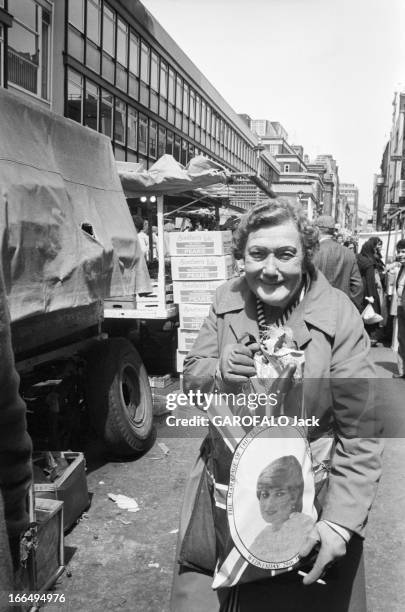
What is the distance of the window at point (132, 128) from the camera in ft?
80.2

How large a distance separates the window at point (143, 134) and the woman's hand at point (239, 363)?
81.6 ft

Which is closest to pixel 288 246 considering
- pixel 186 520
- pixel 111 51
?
pixel 186 520

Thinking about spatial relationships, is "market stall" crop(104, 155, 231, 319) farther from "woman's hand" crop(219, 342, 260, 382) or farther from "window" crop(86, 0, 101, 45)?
"window" crop(86, 0, 101, 45)

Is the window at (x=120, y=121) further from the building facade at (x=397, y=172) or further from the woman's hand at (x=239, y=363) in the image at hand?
the woman's hand at (x=239, y=363)

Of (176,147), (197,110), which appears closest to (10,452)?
(176,147)

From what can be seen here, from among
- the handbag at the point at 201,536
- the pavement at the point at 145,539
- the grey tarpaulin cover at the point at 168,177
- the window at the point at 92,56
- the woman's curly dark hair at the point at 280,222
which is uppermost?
the window at the point at 92,56

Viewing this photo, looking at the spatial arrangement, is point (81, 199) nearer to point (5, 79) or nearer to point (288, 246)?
point (288, 246)

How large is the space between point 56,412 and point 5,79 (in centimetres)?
1237

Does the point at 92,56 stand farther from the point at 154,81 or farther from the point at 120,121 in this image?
the point at 154,81

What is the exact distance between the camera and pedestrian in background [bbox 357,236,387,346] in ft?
35.7

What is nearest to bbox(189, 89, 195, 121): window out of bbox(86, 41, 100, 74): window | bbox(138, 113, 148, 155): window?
bbox(138, 113, 148, 155): window

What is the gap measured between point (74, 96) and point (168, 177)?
12638 mm

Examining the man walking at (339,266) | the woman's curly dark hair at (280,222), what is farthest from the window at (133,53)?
the woman's curly dark hair at (280,222)

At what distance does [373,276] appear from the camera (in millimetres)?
10984
